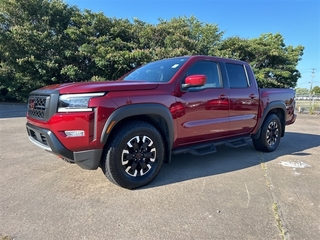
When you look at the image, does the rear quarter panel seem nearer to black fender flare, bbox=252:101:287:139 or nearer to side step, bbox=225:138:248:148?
black fender flare, bbox=252:101:287:139

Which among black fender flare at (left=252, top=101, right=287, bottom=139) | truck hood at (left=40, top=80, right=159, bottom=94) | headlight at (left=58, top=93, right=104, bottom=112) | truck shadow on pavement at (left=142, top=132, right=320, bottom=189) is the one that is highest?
truck hood at (left=40, top=80, right=159, bottom=94)

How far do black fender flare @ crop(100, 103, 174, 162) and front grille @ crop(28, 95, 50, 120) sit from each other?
0.80m

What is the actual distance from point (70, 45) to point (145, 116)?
14707 mm

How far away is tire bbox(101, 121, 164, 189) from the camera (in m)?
2.93

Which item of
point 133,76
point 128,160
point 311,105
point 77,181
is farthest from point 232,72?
point 311,105

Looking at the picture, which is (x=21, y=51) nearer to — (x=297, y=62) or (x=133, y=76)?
(x=133, y=76)

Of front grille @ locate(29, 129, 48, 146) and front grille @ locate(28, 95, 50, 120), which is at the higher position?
front grille @ locate(28, 95, 50, 120)

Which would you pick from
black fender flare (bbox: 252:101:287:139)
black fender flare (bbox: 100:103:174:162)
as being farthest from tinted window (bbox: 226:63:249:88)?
black fender flare (bbox: 100:103:174:162)

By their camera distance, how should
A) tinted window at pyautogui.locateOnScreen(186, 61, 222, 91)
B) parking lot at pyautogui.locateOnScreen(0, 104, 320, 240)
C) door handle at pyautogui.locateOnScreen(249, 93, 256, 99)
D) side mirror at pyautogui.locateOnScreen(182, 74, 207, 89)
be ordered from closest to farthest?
parking lot at pyautogui.locateOnScreen(0, 104, 320, 240), side mirror at pyautogui.locateOnScreen(182, 74, 207, 89), tinted window at pyautogui.locateOnScreen(186, 61, 222, 91), door handle at pyautogui.locateOnScreen(249, 93, 256, 99)

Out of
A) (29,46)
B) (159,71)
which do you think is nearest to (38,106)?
(159,71)

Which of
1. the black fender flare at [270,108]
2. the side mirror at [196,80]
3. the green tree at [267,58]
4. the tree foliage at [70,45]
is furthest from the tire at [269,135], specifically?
the green tree at [267,58]

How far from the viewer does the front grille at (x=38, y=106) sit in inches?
114

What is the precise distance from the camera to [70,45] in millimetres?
15828

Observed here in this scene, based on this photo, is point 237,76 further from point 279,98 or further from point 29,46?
point 29,46
